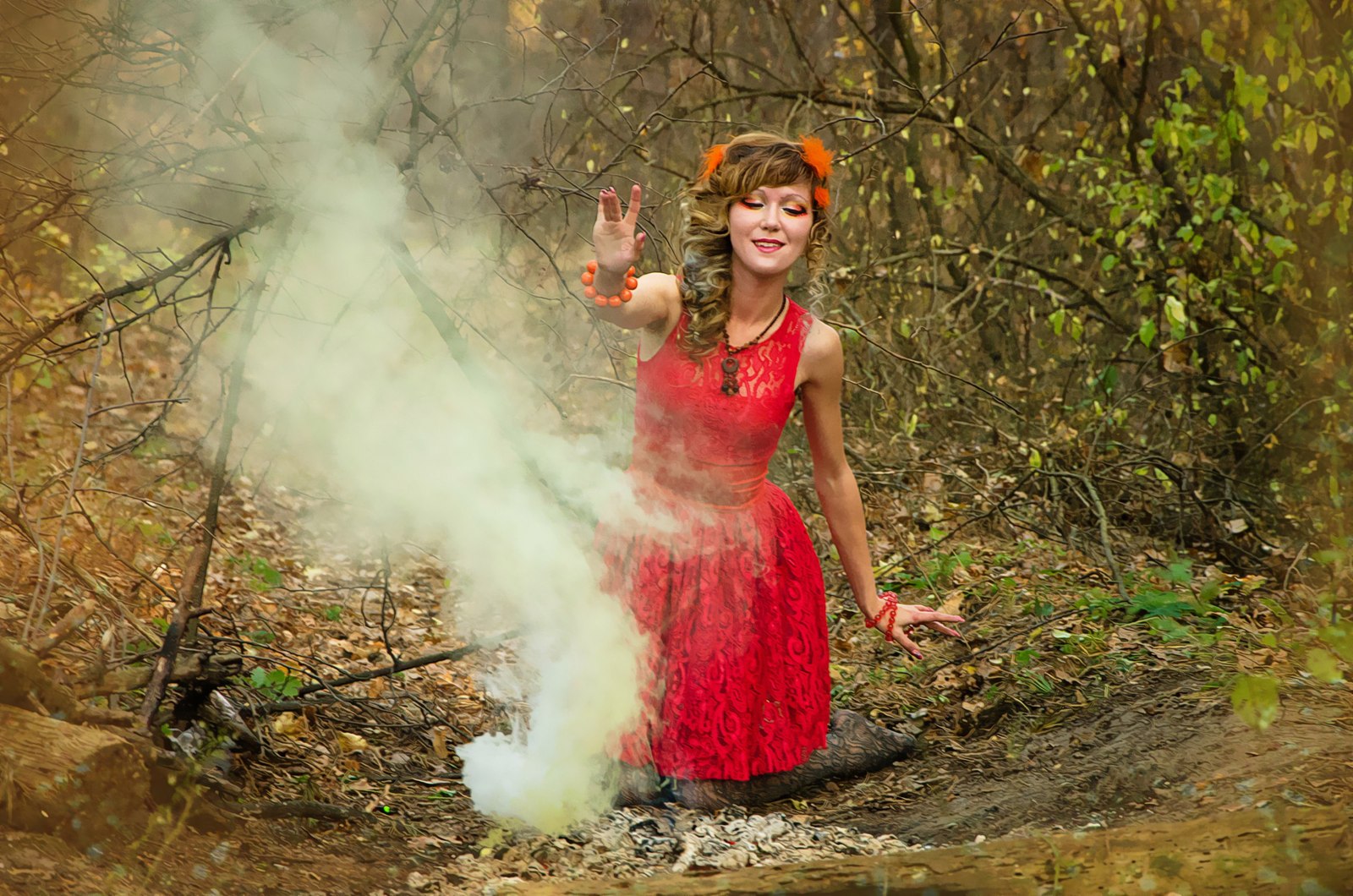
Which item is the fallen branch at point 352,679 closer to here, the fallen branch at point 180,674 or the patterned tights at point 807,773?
the fallen branch at point 180,674

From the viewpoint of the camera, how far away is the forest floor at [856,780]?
2.62 m

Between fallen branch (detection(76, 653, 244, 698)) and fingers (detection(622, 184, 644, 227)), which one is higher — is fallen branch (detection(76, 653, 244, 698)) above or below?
below

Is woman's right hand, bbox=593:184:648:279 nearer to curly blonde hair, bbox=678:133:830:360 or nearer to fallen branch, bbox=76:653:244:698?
curly blonde hair, bbox=678:133:830:360

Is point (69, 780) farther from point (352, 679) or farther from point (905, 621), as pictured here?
point (905, 621)

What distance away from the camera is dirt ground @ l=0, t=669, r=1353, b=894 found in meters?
2.43

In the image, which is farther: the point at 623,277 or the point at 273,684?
the point at 273,684

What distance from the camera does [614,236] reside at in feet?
8.82

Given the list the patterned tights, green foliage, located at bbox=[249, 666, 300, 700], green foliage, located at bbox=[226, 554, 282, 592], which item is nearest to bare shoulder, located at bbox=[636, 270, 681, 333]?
the patterned tights

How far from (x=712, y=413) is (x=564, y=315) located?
143 cm

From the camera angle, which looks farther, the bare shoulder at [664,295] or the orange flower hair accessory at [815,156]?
the orange flower hair accessory at [815,156]

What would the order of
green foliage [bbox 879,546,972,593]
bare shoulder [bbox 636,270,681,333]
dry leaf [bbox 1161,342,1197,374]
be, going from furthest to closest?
1. dry leaf [bbox 1161,342,1197,374]
2. green foliage [bbox 879,546,972,593]
3. bare shoulder [bbox 636,270,681,333]

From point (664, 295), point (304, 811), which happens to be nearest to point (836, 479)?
point (664, 295)

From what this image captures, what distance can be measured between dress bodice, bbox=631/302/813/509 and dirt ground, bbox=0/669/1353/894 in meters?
0.97

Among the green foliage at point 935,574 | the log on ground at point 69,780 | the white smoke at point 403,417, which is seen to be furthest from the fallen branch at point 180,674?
the green foliage at point 935,574
